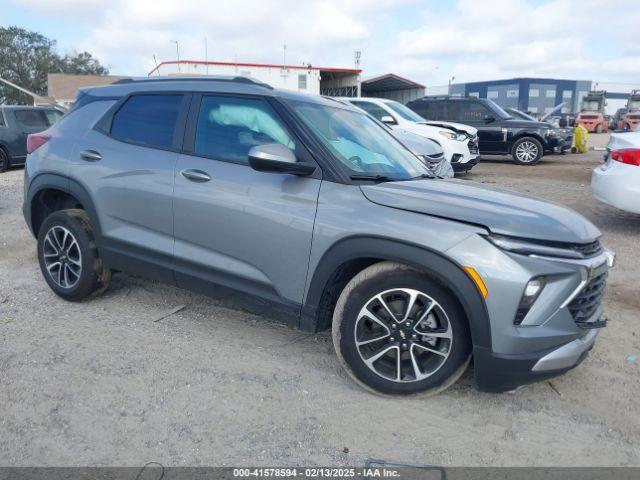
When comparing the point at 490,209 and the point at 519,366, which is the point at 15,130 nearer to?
the point at 490,209

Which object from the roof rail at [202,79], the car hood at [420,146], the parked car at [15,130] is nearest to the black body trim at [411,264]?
the roof rail at [202,79]

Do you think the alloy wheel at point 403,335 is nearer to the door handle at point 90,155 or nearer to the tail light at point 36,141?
the door handle at point 90,155

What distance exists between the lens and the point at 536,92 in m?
67.6

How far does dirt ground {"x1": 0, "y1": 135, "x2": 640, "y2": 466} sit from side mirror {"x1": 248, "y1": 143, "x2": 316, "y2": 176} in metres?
1.27

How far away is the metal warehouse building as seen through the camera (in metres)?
66.7

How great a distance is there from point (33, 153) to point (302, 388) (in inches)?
123

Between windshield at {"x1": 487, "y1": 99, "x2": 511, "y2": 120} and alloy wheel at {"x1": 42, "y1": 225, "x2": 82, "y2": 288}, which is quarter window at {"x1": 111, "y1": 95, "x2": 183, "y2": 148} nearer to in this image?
alloy wheel at {"x1": 42, "y1": 225, "x2": 82, "y2": 288}

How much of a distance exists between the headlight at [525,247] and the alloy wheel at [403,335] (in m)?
0.45

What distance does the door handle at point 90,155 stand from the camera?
411 centimetres

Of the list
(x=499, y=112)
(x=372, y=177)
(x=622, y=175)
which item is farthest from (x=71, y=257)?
(x=499, y=112)

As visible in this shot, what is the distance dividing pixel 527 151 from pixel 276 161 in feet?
44.5

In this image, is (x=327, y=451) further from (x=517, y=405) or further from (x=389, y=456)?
(x=517, y=405)

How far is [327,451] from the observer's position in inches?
104

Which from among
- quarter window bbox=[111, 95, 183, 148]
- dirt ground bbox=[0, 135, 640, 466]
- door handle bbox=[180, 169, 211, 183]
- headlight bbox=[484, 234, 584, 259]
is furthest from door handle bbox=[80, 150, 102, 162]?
headlight bbox=[484, 234, 584, 259]
